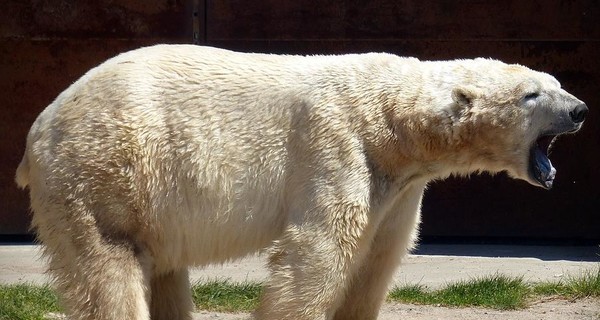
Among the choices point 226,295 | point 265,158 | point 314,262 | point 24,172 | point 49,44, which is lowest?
point 226,295

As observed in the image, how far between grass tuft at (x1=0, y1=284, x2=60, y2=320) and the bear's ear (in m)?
2.63

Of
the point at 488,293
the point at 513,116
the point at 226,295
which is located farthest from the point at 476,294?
the point at 513,116

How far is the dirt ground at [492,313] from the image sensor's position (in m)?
6.52

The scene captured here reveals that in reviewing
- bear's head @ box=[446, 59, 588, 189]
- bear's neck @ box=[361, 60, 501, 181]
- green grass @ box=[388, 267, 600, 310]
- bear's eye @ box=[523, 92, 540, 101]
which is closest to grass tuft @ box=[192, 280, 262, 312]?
green grass @ box=[388, 267, 600, 310]

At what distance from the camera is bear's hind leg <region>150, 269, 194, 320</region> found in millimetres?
5762

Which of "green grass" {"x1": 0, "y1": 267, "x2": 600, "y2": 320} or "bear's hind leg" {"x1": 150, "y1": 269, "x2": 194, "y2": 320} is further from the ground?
"bear's hind leg" {"x1": 150, "y1": 269, "x2": 194, "y2": 320}

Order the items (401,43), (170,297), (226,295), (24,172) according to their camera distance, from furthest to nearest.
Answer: (401,43), (226,295), (170,297), (24,172)

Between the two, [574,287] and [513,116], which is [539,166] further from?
[574,287]

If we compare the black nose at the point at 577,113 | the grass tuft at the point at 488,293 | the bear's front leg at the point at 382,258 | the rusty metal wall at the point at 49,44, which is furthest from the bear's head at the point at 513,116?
the rusty metal wall at the point at 49,44

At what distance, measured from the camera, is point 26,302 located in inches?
259

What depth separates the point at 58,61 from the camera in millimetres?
9211

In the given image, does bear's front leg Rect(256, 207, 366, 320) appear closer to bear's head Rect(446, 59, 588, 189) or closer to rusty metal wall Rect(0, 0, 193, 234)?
bear's head Rect(446, 59, 588, 189)

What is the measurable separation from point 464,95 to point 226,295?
8.18 feet

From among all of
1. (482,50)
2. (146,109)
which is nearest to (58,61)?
(482,50)
